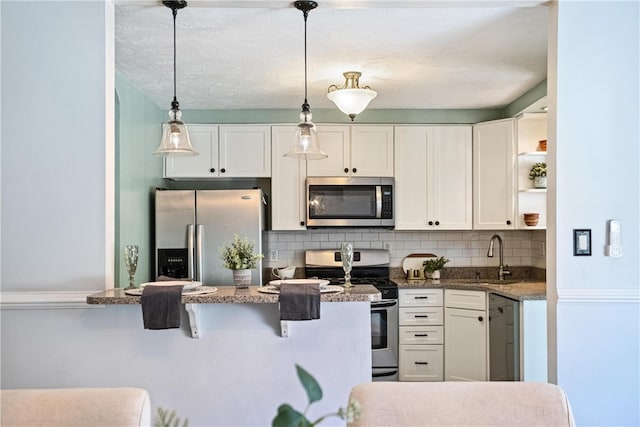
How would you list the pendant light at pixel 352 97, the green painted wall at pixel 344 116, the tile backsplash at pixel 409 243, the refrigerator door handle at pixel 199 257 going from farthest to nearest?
1. the tile backsplash at pixel 409 243
2. the green painted wall at pixel 344 116
3. the refrigerator door handle at pixel 199 257
4. the pendant light at pixel 352 97

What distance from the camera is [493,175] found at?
4461mm

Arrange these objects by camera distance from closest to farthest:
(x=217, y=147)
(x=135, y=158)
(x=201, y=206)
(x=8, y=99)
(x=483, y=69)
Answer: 1. (x=8, y=99)
2. (x=483, y=69)
3. (x=135, y=158)
4. (x=201, y=206)
5. (x=217, y=147)

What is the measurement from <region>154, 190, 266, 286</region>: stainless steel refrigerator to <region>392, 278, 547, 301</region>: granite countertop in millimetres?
1339

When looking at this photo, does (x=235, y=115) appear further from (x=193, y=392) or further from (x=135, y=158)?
(x=193, y=392)

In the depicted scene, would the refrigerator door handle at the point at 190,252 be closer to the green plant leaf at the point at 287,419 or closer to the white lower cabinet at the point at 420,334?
the white lower cabinet at the point at 420,334

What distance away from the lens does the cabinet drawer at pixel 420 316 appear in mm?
4418

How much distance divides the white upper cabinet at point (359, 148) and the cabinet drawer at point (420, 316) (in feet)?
3.88

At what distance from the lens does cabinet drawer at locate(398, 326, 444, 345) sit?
441 cm

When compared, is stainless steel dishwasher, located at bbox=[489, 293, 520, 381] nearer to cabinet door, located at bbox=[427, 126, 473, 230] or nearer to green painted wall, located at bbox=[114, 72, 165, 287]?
cabinet door, located at bbox=[427, 126, 473, 230]

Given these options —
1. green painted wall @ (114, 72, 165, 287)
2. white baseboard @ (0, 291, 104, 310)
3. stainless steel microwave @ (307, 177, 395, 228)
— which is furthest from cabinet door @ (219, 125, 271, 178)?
white baseboard @ (0, 291, 104, 310)

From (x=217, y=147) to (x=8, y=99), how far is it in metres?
2.36

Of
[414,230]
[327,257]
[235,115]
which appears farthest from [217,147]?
[414,230]

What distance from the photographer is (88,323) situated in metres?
2.32

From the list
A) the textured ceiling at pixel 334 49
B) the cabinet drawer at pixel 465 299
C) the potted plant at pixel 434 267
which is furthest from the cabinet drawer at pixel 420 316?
the textured ceiling at pixel 334 49
